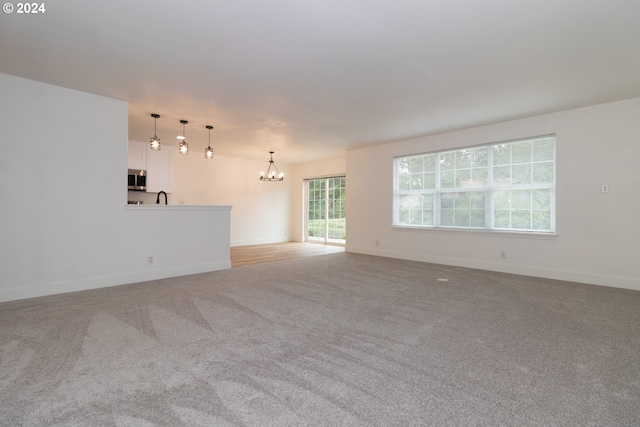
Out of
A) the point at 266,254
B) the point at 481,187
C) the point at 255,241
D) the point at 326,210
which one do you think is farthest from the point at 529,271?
the point at 255,241

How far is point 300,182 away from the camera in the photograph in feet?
32.3

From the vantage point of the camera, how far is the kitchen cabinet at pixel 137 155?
20.6ft

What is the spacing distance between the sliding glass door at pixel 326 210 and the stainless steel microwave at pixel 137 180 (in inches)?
186

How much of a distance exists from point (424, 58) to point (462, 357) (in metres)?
2.70

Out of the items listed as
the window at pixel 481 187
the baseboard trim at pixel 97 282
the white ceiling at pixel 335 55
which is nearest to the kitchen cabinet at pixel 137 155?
the white ceiling at pixel 335 55

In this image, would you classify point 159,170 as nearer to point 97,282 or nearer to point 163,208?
point 163,208

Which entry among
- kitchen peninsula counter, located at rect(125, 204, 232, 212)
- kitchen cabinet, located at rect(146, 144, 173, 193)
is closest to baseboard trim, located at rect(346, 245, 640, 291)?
kitchen peninsula counter, located at rect(125, 204, 232, 212)

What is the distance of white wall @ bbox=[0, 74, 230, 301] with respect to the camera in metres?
3.47

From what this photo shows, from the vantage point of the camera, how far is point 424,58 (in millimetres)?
2988

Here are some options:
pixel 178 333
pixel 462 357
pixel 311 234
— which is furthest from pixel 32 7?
pixel 311 234

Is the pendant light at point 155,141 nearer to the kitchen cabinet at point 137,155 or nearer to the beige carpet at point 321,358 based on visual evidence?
the kitchen cabinet at point 137,155

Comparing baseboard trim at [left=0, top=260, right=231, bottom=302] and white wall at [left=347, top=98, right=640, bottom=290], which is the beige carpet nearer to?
baseboard trim at [left=0, top=260, right=231, bottom=302]

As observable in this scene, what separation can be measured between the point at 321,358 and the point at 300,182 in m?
8.04

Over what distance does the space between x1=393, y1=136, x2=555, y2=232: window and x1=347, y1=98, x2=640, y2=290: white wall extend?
0.19m
